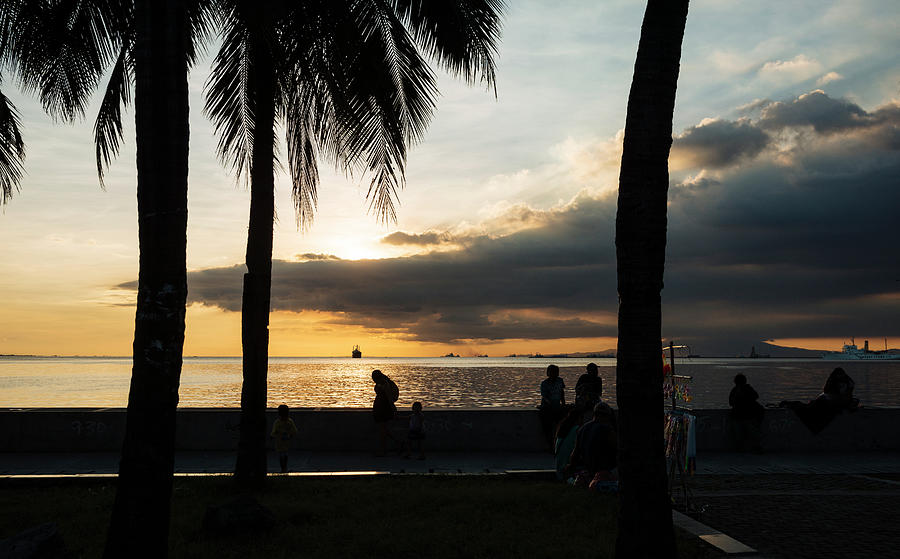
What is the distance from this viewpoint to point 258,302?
1082cm

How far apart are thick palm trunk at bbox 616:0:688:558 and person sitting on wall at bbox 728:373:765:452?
994 cm

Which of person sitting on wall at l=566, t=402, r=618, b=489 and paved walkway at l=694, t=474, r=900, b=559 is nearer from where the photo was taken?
paved walkway at l=694, t=474, r=900, b=559

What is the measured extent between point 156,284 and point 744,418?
43.8 feet

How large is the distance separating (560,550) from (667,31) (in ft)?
17.1

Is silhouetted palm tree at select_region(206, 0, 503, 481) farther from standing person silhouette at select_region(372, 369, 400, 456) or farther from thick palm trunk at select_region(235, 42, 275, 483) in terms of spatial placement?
standing person silhouette at select_region(372, 369, 400, 456)

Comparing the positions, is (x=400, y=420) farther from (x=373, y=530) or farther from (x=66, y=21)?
(x=66, y=21)

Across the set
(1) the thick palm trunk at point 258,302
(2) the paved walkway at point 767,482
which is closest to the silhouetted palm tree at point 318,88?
(1) the thick palm trunk at point 258,302

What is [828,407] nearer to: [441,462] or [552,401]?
[552,401]

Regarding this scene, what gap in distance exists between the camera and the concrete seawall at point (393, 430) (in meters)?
15.2

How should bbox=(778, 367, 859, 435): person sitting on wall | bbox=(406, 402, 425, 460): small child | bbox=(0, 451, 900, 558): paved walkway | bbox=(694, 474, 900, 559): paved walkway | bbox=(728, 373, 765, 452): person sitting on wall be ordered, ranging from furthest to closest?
bbox=(778, 367, 859, 435): person sitting on wall → bbox=(728, 373, 765, 452): person sitting on wall → bbox=(406, 402, 425, 460): small child → bbox=(0, 451, 900, 558): paved walkway → bbox=(694, 474, 900, 559): paved walkway

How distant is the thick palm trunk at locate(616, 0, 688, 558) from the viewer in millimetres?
6438

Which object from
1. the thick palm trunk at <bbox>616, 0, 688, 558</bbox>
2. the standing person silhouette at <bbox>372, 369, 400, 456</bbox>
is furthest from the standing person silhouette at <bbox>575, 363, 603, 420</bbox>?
the thick palm trunk at <bbox>616, 0, 688, 558</bbox>

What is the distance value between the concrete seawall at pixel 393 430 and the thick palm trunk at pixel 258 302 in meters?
4.29

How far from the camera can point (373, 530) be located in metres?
8.19
